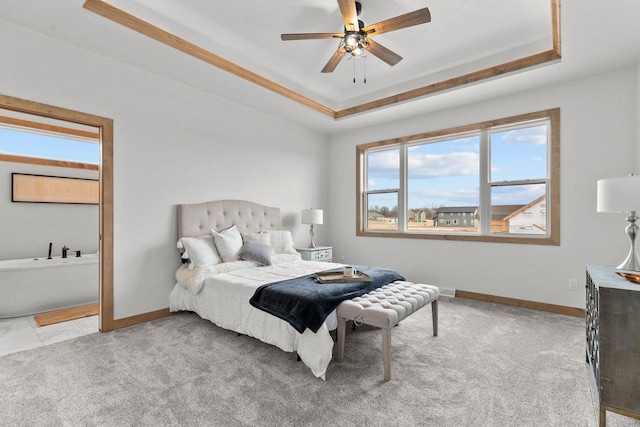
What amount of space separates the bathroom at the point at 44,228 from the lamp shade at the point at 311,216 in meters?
2.83

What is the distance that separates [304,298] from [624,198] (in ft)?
7.12

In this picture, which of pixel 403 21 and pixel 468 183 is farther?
pixel 468 183

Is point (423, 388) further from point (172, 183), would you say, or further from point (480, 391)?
point (172, 183)

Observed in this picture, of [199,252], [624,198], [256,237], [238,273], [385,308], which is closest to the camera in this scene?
[624,198]

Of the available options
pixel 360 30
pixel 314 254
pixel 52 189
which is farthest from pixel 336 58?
pixel 52 189

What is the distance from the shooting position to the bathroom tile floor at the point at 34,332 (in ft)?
8.91

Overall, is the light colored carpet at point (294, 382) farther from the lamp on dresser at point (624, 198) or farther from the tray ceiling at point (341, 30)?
the tray ceiling at point (341, 30)

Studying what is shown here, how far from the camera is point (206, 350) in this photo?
2.56m

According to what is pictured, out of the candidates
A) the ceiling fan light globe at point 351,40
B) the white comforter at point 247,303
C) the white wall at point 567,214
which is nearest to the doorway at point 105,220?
the white comforter at point 247,303

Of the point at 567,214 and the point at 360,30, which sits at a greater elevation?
the point at 360,30

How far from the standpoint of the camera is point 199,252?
3291mm

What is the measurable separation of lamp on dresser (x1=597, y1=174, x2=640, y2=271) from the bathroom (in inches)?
A: 205

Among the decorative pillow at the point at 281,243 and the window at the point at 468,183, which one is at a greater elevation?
the window at the point at 468,183

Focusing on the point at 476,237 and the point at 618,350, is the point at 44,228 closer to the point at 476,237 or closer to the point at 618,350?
the point at 476,237
